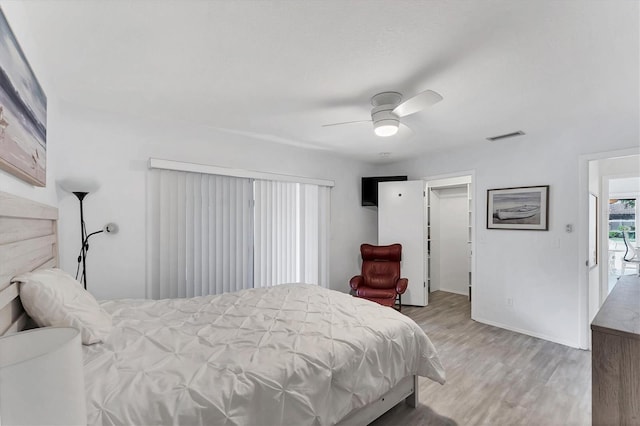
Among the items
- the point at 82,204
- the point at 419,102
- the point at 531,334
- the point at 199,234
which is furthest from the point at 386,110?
the point at 531,334

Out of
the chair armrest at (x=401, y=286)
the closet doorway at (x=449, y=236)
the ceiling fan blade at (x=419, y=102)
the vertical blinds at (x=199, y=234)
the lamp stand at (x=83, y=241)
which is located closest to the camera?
the ceiling fan blade at (x=419, y=102)

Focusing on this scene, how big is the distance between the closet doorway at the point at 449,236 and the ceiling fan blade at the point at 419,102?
11.8 feet

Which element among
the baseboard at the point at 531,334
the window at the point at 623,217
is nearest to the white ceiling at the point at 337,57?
the baseboard at the point at 531,334

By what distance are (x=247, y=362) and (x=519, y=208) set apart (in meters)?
3.66

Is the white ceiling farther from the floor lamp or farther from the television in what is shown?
the television

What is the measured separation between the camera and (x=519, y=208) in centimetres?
359

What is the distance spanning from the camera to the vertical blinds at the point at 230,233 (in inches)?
118

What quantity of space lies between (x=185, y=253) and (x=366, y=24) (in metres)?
2.73

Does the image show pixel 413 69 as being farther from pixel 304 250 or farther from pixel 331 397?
pixel 304 250

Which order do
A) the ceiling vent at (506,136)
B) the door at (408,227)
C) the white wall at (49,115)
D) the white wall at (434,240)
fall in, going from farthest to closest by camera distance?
1. the white wall at (434,240)
2. the door at (408,227)
3. the ceiling vent at (506,136)
4. the white wall at (49,115)

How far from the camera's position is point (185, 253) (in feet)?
10.2

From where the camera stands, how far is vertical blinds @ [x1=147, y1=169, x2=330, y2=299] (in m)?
3.00

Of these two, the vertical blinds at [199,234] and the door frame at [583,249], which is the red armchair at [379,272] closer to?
the vertical blinds at [199,234]

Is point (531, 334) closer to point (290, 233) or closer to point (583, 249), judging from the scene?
point (583, 249)
